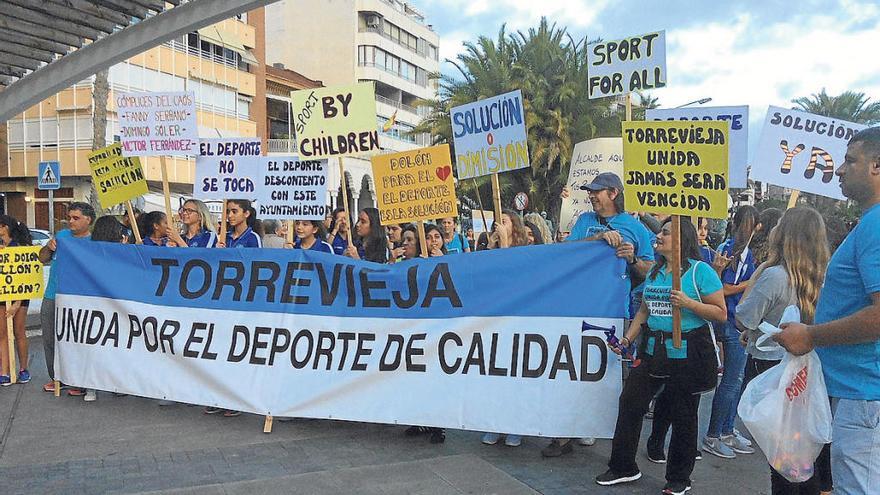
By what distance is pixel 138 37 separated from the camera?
41.5 ft

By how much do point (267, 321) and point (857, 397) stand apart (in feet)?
14.4

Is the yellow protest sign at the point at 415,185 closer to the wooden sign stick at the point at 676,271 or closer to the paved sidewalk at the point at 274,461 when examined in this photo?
the paved sidewalk at the point at 274,461

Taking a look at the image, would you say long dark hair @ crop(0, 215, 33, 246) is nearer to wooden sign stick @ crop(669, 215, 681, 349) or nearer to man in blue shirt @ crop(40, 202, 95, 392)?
man in blue shirt @ crop(40, 202, 95, 392)

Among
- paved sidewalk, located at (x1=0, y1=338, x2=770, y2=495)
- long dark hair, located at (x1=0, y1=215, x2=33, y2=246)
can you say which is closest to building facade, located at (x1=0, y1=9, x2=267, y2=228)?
long dark hair, located at (x1=0, y1=215, x2=33, y2=246)

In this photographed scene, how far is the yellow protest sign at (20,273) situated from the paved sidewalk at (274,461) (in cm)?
149

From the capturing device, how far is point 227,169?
8.11m

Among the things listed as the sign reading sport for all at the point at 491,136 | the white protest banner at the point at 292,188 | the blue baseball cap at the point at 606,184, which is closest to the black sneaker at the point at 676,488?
the blue baseball cap at the point at 606,184

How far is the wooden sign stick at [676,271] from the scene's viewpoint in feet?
15.2

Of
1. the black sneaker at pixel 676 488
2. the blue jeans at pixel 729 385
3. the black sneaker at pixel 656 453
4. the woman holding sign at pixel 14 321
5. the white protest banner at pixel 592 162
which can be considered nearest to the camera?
the black sneaker at pixel 676 488

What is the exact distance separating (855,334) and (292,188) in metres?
5.92

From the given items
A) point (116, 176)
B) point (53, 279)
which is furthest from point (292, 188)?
point (53, 279)

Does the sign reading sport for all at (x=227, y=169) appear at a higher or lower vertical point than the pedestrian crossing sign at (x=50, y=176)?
lower

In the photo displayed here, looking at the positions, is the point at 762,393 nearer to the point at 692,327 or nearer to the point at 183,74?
the point at 692,327

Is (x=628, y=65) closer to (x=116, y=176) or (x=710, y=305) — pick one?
(x=710, y=305)
